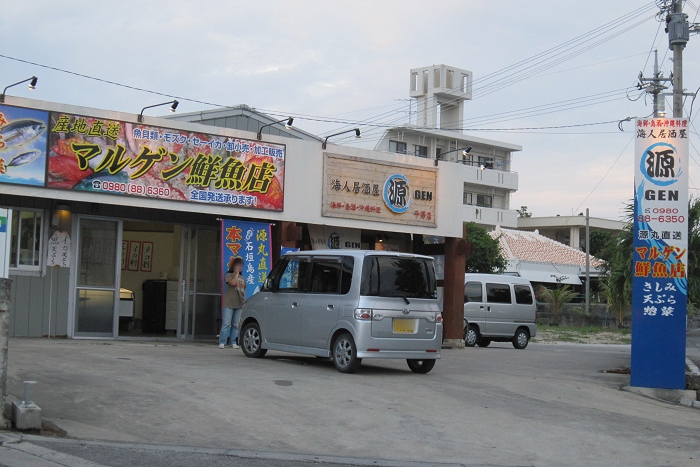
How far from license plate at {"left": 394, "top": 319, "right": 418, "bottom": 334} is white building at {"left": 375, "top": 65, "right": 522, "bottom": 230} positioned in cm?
4966

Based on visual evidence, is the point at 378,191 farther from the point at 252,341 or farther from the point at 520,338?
the point at 520,338

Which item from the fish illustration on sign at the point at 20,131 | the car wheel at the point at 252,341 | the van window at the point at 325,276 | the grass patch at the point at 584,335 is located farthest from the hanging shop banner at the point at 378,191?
the grass patch at the point at 584,335

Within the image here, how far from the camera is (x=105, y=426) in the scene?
8.47 meters

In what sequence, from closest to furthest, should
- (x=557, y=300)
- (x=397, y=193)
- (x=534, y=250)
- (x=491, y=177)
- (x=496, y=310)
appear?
1. (x=397, y=193)
2. (x=496, y=310)
3. (x=557, y=300)
4. (x=534, y=250)
5. (x=491, y=177)

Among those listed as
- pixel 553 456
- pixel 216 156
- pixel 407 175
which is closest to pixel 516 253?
pixel 407 175

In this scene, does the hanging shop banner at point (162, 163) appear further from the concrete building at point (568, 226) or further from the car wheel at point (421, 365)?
the concrete building at point (568, 226)

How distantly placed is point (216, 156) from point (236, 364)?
5802mm

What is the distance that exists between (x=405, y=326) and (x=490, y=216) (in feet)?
191

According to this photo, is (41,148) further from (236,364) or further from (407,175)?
(407,175)

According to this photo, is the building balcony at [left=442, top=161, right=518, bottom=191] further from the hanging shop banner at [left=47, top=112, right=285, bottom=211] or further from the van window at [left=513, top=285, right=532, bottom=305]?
the hanging shop banner at [left=47, top=112, right=285, bottom=211]

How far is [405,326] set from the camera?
12977mm

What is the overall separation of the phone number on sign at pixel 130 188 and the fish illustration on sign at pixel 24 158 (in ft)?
3.84

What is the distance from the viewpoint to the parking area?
27.2ft

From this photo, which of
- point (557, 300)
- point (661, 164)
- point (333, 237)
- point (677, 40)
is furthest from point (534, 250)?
point (661, 164)
